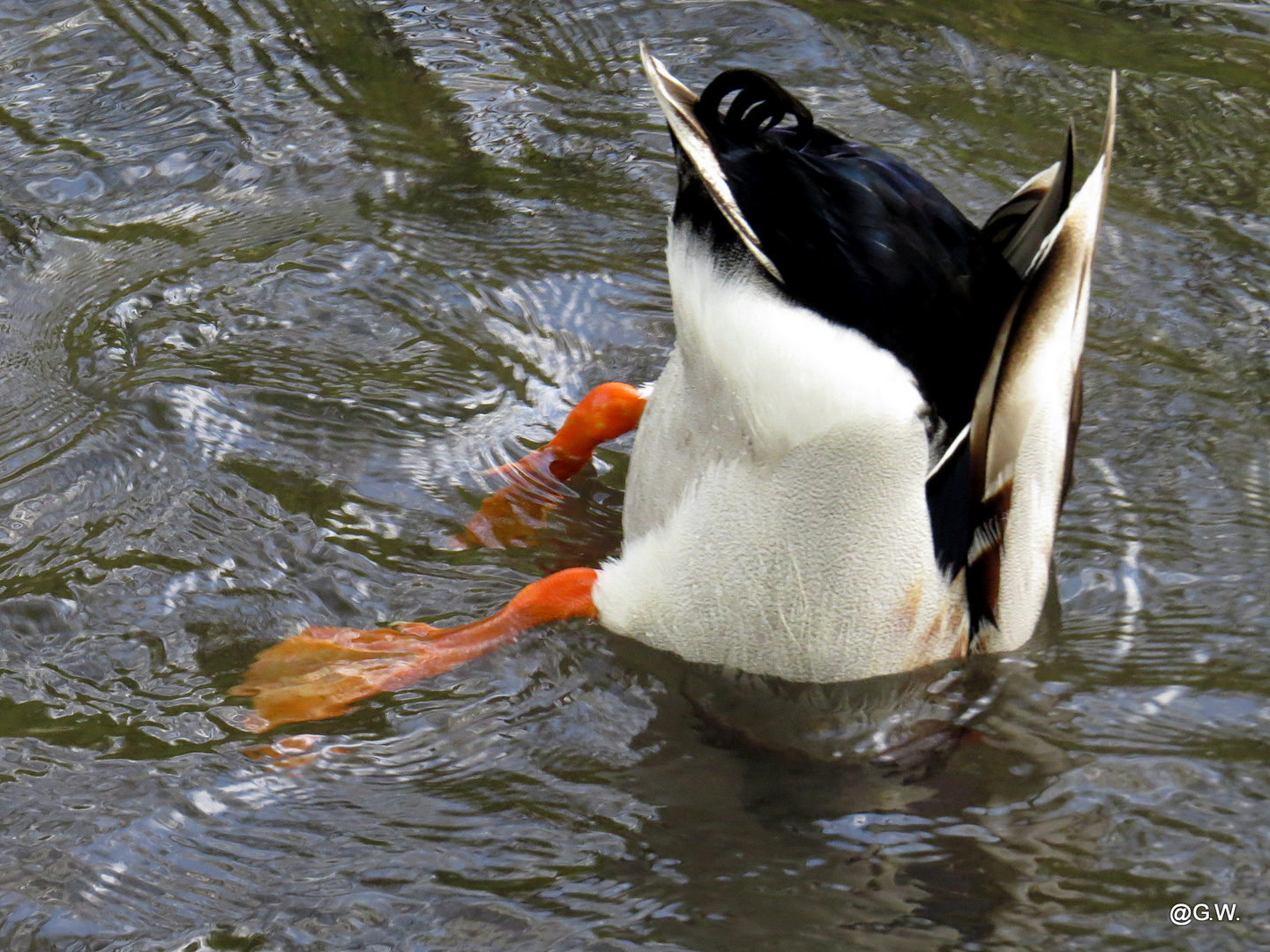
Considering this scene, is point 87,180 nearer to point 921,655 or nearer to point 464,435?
point 464,435

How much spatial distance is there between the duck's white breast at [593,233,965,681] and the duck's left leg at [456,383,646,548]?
477 mm

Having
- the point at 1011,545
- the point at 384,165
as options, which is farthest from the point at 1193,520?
the point at 384,165

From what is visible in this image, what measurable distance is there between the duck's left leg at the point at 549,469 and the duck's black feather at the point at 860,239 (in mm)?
902

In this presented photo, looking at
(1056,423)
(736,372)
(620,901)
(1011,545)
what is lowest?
(620,901)

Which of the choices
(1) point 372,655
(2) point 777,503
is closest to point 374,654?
(1) point 372,655

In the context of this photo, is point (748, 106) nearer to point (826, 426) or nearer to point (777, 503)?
point (826, 426)

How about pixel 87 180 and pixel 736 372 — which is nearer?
pixel 736 372

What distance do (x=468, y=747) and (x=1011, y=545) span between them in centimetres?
105

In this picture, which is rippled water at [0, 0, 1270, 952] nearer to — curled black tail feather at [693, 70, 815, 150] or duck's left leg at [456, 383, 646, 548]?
duck's left leg at [456, 383, 646, 548]

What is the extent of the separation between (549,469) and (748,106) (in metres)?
1.20

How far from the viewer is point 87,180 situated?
428 cm

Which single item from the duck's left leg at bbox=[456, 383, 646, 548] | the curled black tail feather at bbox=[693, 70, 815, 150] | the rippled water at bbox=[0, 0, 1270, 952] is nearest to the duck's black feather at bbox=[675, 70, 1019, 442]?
the curled black tail feather at bbox=[693, 70, 815, 150]

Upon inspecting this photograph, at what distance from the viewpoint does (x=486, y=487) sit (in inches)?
131

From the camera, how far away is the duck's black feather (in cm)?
227
